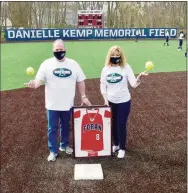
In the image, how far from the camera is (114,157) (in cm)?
607

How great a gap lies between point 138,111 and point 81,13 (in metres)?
33.1

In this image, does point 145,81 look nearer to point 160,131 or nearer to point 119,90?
point 160,131

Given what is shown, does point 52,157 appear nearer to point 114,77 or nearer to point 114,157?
point 114,157

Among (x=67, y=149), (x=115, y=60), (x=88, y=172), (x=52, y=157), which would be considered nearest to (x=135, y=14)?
(x=67, y=149)

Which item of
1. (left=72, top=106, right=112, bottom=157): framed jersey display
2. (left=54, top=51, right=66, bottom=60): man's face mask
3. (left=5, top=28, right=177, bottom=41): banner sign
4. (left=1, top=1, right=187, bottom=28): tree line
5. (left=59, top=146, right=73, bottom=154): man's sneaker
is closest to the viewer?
(left=54, top=51, right=66, bottom=60): man's face mask

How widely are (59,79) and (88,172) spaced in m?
1.63

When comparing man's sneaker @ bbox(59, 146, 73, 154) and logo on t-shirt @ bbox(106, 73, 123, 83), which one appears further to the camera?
man's sneaker @ bbox(59, 146, 73, 154)

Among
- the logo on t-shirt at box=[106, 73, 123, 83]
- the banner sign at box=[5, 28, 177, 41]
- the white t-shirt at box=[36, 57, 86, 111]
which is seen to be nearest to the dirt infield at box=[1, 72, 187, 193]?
the white t-shirt at box=[36, 57, 86, 111]

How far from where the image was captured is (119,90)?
5648 mm

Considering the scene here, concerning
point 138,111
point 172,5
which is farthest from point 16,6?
point 138,111

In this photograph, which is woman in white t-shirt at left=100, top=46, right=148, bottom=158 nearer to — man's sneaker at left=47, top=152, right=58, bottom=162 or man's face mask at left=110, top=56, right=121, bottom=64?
man's face mask at left=110, top=56, right=121, bottom=64

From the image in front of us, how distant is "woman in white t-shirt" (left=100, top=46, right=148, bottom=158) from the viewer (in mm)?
5559

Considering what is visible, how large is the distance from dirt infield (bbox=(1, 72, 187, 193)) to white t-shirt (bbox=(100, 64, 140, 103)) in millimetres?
1176

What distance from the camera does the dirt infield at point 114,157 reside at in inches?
→ 199
